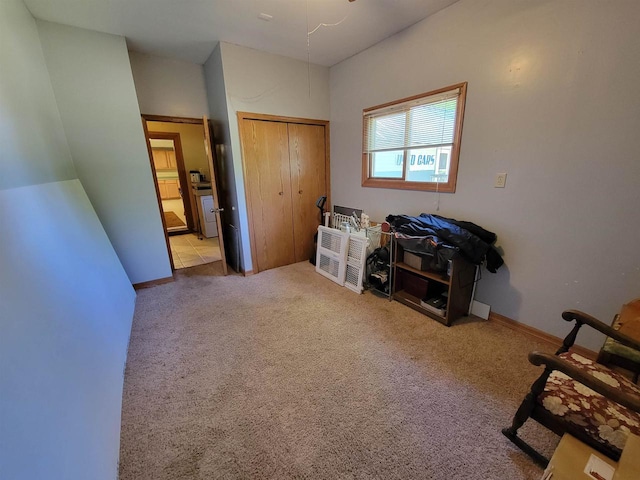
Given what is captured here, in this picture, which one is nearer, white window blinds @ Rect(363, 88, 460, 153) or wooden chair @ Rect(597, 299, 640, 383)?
wooden chair @ Rect(597, 299, 640, 383)

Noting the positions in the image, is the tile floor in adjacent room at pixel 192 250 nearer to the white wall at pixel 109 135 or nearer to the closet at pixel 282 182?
the white wall at pixel 109 135

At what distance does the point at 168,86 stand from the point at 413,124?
9.91 feet

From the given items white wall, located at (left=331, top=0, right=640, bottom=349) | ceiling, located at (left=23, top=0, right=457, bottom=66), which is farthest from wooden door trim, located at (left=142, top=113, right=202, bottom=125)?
white wall, located at (left=331, top=0, right=640, bottom=349)

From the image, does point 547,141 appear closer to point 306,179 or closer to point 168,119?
point 306,179

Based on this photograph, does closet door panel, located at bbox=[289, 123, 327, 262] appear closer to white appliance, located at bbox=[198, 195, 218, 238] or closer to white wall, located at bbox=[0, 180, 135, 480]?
white appliance, located at bbox=[198, 195, 218, 238]

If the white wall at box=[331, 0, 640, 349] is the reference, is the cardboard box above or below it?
below

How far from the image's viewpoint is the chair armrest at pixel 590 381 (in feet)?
2.81

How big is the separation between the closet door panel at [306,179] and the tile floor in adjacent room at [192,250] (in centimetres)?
149

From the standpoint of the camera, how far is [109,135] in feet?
8.71

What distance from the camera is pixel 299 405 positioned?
1.51 meters

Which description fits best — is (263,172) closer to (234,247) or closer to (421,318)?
(234,247)

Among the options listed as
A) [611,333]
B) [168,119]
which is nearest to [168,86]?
[168,119]

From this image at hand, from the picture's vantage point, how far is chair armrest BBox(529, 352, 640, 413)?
0.86m

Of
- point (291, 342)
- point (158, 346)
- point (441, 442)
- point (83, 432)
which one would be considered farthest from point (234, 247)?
point (441, 442)
